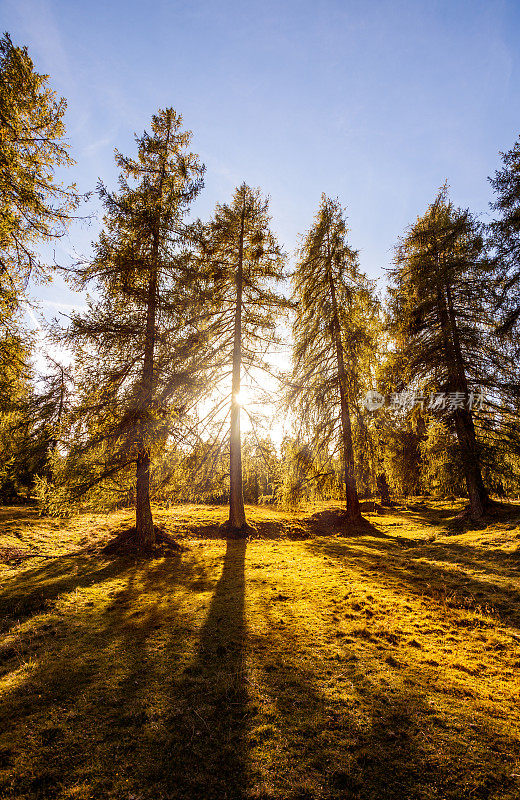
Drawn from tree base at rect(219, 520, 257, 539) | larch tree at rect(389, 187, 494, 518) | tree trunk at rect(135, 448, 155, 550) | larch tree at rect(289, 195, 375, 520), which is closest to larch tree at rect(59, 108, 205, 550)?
tree trunk at rect(135, 448, 155, 550)

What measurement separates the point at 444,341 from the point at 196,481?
1254 cm

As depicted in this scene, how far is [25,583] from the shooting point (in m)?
7.78

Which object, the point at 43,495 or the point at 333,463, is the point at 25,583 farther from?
the point at 333,463

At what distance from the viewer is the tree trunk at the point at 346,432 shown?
14398mm

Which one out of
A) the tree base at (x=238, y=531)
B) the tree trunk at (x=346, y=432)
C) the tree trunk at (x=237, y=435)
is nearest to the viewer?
the tree trunk at (x=237, y=435)

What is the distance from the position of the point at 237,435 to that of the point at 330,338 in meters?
6.57

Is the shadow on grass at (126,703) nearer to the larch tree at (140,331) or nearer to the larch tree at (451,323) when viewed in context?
the larch tree at (140,331)

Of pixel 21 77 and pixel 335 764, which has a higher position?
pixel 21 77

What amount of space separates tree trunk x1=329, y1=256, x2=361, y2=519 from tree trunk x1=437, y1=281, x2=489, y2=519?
15.4 ft

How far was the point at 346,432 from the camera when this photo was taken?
1466cm

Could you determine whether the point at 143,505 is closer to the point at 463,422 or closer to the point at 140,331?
the point at 140,331

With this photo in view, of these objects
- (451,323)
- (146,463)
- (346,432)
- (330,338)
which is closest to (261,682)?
(146,463)

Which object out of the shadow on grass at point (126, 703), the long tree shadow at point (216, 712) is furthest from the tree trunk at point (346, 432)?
the long tree shadow at point (216, 712)

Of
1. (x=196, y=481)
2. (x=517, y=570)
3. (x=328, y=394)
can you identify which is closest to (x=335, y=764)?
(x=517, y=570)
